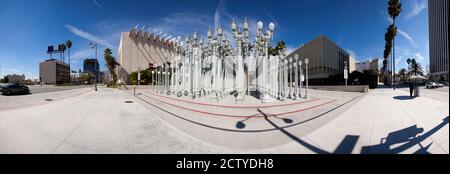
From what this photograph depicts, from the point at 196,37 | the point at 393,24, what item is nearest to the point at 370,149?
the point at 196,37

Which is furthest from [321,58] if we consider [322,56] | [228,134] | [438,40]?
[228,134]

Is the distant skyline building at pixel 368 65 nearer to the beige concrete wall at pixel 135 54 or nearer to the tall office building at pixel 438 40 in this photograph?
the tall office building at pixel 438 40

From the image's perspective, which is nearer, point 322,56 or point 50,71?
point 322,56

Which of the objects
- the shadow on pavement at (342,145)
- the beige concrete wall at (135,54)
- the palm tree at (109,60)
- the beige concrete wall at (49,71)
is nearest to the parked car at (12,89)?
the shadow on pavement at (342,145)

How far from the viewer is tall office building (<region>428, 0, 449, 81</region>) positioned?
1453 inches

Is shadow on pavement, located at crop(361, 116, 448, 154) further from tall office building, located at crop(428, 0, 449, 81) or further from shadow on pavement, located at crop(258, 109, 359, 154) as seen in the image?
tall office building, located at crop(428, 0, 449, 81)

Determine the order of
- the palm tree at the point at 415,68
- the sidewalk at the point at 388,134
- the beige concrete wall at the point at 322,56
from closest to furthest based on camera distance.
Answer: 1. the sidewalk at the point at 388,134
2. the beige concrete wall at the point at 322,56
3. the palm tree at the point at 415,68

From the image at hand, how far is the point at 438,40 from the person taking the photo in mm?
52594

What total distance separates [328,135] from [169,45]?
67163mm

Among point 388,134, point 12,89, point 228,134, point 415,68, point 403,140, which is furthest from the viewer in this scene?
point 415,68

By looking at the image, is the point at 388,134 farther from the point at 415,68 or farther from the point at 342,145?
the point at 415,68

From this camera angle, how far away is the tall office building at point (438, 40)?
36.9 meters

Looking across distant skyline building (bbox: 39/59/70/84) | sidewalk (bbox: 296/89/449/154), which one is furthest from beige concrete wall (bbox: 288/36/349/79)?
distant skyline building (bbox: 39/59/70/84)
